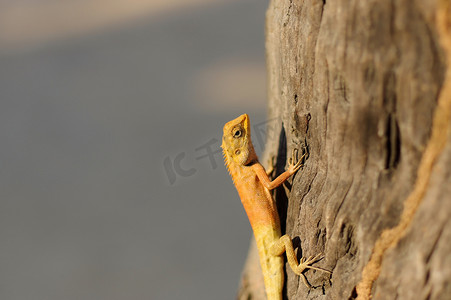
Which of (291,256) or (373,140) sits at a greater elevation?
(373,140)

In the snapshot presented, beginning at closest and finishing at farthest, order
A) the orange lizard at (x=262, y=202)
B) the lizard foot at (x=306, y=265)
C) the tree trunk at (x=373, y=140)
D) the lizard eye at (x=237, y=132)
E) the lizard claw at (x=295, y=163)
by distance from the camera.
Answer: the tree trunk at (x=373, y=140)
the lizard foot at (x=306, y=265)
the lizard claw at (x=295, y=163)
the orange lizard at (x=262, y=202)
the lizard eye at (x=237, y=132)

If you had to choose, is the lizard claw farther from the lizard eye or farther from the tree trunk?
the lizard eye

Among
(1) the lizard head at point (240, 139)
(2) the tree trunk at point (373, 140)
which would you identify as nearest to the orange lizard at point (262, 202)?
(1) the lizard head at point (240, 139)

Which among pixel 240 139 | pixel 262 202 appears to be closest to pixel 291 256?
pixel 262 202

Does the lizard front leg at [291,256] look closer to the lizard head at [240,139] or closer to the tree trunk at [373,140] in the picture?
the tree trunk at [373,140]

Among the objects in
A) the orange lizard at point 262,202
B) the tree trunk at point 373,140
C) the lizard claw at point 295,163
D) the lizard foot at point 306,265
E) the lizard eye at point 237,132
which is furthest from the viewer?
the lizard eye at point 237,132

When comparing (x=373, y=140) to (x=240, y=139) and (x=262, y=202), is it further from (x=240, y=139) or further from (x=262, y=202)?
(x=240, y=139)
